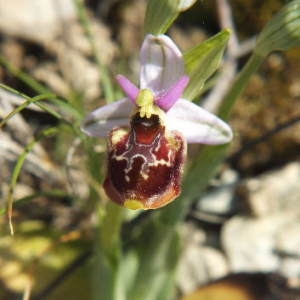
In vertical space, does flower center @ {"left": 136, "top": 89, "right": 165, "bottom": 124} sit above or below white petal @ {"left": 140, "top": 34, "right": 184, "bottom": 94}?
below

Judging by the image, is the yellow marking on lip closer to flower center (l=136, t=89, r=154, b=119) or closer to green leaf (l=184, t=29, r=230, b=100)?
flower center (l=136, t=89, r=154, b=119)

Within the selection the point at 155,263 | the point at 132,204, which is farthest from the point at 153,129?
the point at 155,263

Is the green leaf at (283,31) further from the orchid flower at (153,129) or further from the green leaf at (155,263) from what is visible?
the green leaf at (155,263)

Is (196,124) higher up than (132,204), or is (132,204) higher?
(196,124)

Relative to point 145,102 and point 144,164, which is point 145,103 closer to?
point 145,102

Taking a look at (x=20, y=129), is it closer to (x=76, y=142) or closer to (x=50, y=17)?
(x=76, y=142)

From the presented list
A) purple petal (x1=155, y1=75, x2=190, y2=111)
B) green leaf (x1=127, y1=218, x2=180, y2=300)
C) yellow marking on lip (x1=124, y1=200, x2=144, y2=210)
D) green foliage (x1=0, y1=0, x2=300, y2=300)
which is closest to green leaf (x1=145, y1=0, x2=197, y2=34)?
green foliage (x1=0, y1=0, x2=300, y2=300)

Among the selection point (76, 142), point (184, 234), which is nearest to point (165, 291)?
point (184, 234)

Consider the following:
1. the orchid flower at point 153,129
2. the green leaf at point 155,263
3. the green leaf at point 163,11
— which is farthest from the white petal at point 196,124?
the green leaf at point 155,263
